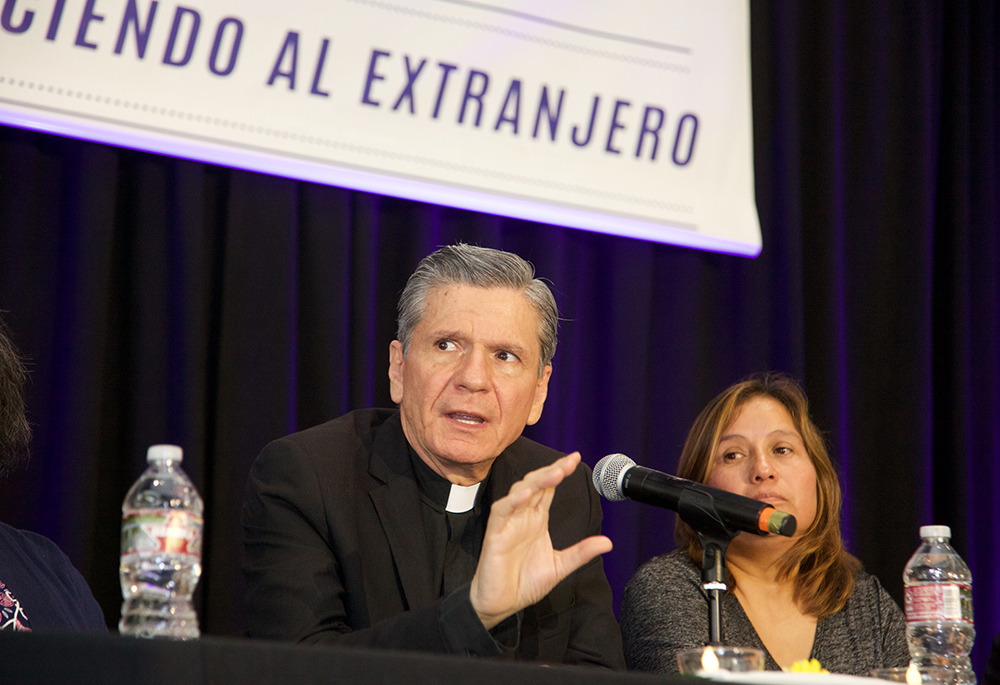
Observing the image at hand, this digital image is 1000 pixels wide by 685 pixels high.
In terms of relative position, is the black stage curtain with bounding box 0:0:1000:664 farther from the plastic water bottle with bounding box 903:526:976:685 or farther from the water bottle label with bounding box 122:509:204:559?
the water bottle label with bounding box 122:509:204:559

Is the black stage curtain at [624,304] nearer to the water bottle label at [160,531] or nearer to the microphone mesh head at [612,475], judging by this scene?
the microphone mesh head at [612,475]

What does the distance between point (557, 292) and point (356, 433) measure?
113 cm

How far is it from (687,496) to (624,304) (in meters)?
1.75

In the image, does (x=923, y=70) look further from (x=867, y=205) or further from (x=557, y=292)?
(x=557, y=292)

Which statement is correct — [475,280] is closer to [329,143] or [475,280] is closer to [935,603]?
[329,143]

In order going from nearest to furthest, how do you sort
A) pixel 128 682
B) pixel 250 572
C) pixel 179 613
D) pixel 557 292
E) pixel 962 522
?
pixel 128 682
pixel 179 613
pixel 250 572
pixel 557 292
pixel 962 522

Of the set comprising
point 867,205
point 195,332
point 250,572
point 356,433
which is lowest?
point 250,572

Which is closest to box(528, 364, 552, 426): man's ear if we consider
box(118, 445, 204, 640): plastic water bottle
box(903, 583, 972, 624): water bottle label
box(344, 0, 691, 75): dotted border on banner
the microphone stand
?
the microphone stand

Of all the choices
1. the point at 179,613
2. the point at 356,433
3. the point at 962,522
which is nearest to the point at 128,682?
the point at 179,613

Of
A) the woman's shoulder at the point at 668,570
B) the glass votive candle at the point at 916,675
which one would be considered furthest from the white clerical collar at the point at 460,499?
the glass votive candle at the point at 916,675

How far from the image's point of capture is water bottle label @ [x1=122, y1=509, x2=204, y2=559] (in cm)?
125

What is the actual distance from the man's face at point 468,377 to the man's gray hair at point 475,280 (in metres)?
0.02

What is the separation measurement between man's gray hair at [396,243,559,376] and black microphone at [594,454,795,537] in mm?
569

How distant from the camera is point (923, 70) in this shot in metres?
3.86
